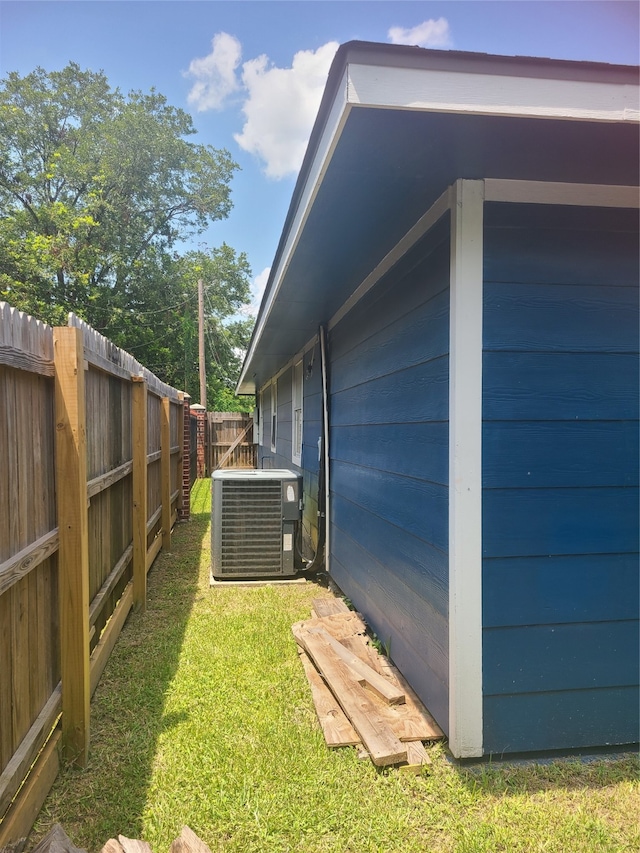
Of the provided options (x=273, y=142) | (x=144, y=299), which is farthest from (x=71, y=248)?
(x=273, y=142)

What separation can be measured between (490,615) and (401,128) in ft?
5.82

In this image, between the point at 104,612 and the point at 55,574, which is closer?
A: the point at 55,574

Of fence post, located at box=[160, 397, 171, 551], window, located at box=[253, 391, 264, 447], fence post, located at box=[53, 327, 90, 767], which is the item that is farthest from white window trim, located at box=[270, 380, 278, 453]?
fence post, located at box=[53, 327, 90, 767]

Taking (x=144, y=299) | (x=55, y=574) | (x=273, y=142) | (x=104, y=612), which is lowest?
(x=104, y=612)

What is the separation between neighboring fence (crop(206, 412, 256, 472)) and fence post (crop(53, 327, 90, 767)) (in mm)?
13654

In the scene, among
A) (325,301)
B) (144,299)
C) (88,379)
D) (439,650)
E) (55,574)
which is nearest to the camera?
(55,574)

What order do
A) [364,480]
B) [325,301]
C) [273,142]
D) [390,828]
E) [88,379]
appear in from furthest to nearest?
[273,142], [325,301], [364,480], [88,379], [390,828]

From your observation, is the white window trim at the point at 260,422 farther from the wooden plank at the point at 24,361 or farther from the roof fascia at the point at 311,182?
the wooden plank at the point at 24,361

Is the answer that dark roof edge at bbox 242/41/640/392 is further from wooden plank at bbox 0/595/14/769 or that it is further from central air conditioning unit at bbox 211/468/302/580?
central air conditioning unit at bbox 211/468/302/580

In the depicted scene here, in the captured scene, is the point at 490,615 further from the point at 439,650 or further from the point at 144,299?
the point at 144,299

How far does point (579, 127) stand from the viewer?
5.05ft

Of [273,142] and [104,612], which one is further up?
[273,142]

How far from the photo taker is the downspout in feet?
15.0

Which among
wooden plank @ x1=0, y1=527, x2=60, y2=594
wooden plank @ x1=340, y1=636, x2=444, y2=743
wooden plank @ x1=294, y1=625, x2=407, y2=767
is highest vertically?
wooden plank @ x1=0, y1=527, x2=60, y2=594
